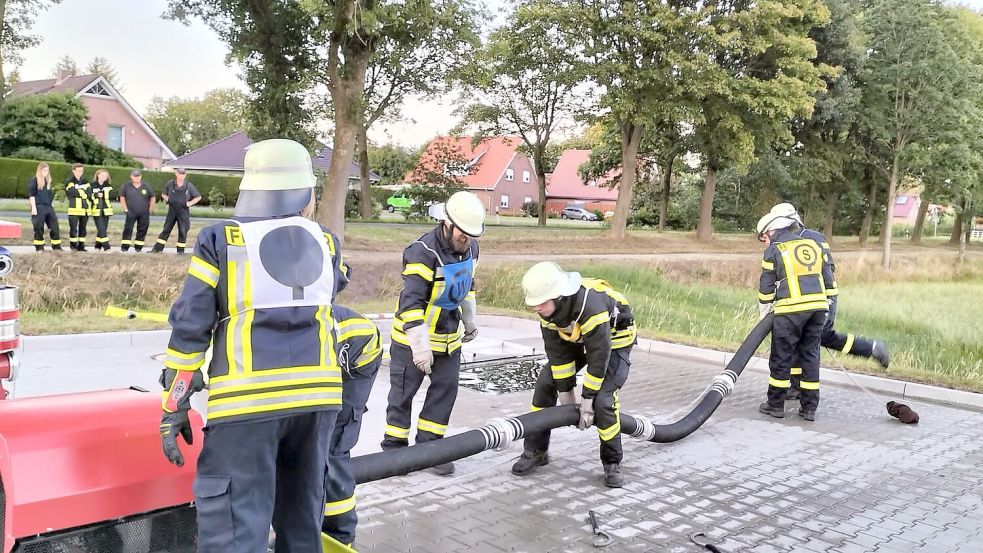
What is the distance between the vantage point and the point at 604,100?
23781mm

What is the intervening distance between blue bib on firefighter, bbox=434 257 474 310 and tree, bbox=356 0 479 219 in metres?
11.4

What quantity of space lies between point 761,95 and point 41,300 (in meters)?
20.1

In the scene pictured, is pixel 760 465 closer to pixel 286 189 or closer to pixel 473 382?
pixel 473 382

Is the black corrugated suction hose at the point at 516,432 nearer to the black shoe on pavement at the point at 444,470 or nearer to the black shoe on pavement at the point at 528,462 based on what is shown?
the black shoe on pavement at the point at 528,462

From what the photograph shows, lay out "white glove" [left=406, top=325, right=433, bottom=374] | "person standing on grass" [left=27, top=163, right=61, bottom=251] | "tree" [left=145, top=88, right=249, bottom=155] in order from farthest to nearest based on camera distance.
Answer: "tree" [left=145, top=88, right=249, bottom=155] < "person standing on grass" [left=27, top=163, right=61, bottom=251] < "white glove" [left=406, top=325, right=433, bottom=374]

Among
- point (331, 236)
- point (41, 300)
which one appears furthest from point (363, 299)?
point (331, 236)

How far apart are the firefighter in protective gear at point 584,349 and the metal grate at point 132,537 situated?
2.22 m

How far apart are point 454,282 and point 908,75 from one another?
2476 centimetres

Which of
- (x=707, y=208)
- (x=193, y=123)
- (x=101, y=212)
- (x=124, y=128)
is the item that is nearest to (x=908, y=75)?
(x=707, y=208)

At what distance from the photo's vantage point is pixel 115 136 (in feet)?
148

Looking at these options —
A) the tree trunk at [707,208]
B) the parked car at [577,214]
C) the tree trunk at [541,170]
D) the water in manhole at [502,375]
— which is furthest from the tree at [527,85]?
the parked car at [577,214]

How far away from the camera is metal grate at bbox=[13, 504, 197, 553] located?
2641mm

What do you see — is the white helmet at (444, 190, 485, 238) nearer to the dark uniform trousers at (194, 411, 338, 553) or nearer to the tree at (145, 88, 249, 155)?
the dark uniform trousers at (194, 411, 338, 553)

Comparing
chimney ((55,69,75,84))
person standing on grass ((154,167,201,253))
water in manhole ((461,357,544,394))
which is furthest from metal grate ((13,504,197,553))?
chimney ((55,69,75,84))
